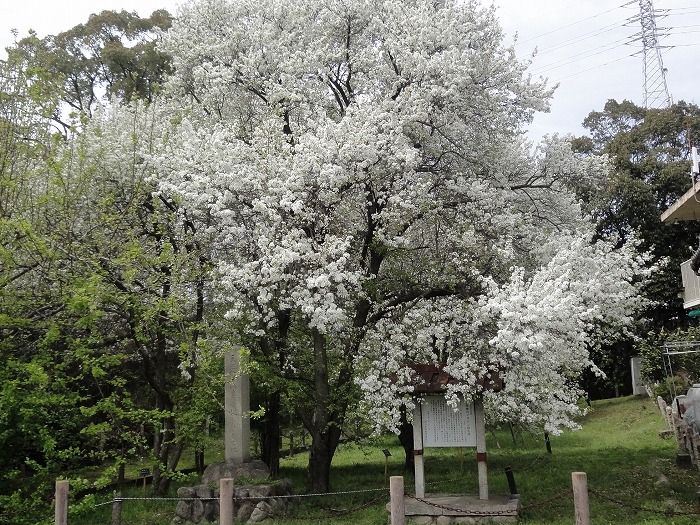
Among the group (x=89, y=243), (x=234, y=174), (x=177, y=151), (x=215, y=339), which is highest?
(x=177, y=151)

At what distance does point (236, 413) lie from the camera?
1606cm

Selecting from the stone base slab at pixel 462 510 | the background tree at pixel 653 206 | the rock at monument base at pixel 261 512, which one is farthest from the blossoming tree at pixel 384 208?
the background tree at pixel 653 206

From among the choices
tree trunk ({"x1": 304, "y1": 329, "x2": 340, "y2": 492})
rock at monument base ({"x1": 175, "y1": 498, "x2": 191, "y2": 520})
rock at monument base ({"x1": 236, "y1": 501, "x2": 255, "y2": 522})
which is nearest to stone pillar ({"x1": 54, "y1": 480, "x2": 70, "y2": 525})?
rock at monument base ({"x1": 175, "y1": 498, "x2": 191, "y2": 520})

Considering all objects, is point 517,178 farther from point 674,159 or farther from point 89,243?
point 674,159

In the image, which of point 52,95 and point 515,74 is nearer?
point 52,95

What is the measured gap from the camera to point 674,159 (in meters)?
36.6

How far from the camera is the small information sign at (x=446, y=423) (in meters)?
14.2

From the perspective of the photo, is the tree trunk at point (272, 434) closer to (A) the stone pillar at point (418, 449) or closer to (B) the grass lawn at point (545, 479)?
(B) the grass lawn at point (545, 479)

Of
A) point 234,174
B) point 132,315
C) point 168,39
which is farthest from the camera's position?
point 168,39

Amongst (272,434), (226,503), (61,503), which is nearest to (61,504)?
(61,503)

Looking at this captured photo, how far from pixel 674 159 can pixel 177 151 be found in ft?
96.1

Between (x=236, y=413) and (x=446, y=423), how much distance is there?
4909 millimetres

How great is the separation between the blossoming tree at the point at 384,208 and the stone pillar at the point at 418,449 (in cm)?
56

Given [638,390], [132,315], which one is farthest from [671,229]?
[132,315]
